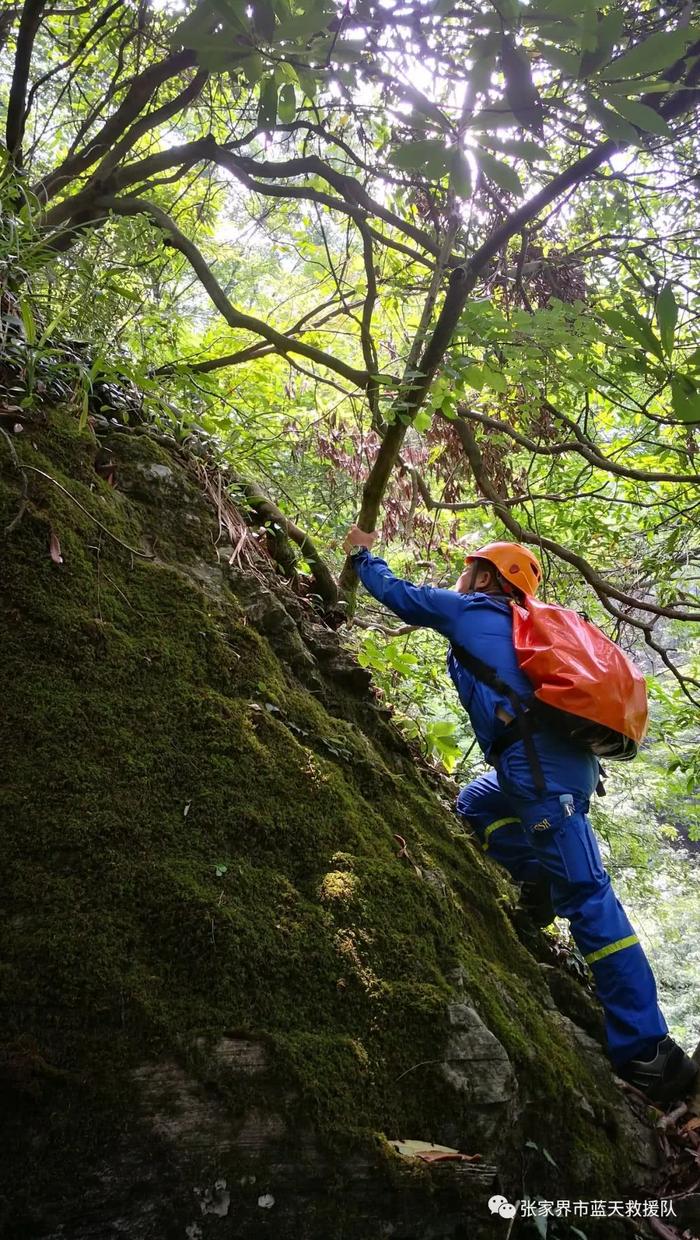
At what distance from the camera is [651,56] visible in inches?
42.5

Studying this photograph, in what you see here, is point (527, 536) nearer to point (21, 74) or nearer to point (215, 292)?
point (215, 292)

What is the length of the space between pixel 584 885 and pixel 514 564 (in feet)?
5.88

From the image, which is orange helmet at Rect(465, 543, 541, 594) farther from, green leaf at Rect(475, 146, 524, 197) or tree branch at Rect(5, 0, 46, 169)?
tree branch at Rect(5, 0, 46, 169)

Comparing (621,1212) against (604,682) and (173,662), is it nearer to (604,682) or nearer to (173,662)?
(604,682)

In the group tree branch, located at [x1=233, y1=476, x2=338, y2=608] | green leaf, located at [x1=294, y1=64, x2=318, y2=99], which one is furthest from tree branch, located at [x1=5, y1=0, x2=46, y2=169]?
green leaf, located at [x1=294, y1=64, x2=318, y2=99]

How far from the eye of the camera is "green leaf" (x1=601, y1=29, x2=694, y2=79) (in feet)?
3.38

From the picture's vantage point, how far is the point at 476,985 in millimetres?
2350

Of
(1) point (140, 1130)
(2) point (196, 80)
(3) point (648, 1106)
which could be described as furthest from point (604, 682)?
(2) point (196, 80)

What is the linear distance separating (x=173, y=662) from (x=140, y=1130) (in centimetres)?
131

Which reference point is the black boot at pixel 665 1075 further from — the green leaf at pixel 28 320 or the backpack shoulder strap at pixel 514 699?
the green leaf at pixel 28 320

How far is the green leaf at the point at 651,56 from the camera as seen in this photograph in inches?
40.6

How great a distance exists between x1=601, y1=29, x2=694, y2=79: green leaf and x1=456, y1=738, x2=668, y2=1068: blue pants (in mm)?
2809

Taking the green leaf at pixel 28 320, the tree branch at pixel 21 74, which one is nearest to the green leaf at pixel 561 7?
the green leaf at pixel 28 320

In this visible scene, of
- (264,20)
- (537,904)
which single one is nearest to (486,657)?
(537,904)
